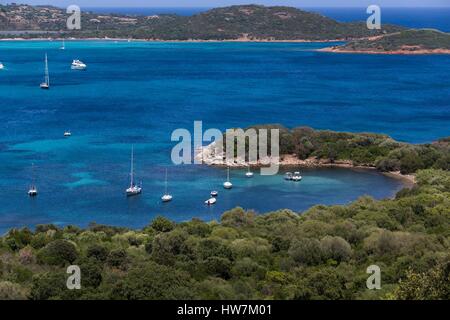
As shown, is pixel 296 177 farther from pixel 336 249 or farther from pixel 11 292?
pixel 11 292

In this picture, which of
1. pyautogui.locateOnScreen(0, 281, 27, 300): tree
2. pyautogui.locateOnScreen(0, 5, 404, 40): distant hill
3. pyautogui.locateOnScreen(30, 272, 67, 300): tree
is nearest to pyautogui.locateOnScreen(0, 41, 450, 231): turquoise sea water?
pyautogui.locateOnScreen(30, 272, 67, 300): tree

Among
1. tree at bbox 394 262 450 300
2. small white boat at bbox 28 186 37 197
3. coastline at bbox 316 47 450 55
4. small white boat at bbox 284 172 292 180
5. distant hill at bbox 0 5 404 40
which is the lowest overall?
small white boat at bbox 28 186 37 197

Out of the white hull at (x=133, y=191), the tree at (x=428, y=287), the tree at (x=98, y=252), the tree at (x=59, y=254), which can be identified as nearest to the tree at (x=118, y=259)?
the tree at (x=98, y=252)

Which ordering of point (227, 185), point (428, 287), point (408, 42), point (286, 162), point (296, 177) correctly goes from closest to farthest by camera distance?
point (428, 287), point (227, 185), point (296, 177), point (286, 162), point (408, 42)

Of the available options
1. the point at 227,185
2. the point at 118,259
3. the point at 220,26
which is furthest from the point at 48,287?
the point at 220,26

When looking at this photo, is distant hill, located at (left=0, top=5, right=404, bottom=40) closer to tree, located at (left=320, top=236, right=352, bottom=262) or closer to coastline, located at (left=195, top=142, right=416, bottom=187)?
coastline, located at (left=195, top=142, right=416, bottom=187)

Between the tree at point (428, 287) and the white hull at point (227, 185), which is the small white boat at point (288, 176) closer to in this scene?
the white hull at point (227, 185)
